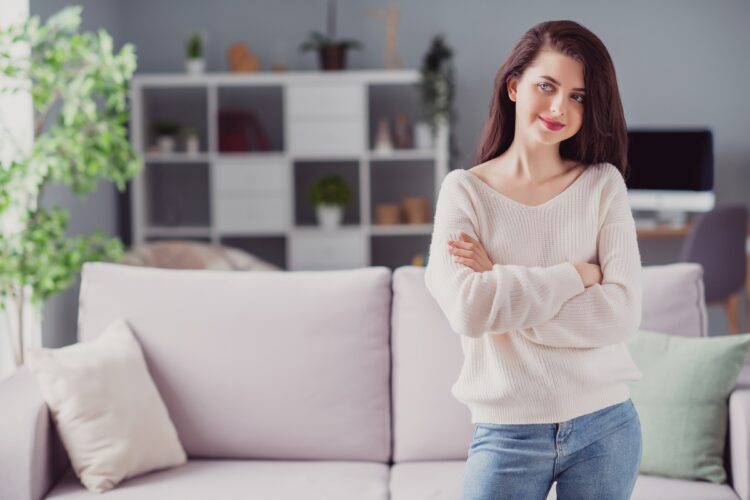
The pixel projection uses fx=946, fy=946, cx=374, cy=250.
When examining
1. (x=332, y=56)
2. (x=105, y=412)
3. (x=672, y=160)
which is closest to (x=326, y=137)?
(x=332, y=56)

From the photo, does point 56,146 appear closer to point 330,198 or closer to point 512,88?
point 512,88

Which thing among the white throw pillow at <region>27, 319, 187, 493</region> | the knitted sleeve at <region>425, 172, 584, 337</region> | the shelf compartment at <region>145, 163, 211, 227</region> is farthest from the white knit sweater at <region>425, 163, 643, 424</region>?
the shelf compartment at <region>145, 163, 211, 227</region>

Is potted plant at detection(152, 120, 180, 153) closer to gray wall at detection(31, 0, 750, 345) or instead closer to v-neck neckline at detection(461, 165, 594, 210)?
gray wall at detection(31, 0, 750, 345)

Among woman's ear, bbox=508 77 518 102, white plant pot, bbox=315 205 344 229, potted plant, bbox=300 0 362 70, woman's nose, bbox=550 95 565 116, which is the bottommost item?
white plant pot, bbox=315 205 344 229

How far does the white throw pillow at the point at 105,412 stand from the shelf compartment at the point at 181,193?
3500 mm

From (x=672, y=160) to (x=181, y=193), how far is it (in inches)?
114

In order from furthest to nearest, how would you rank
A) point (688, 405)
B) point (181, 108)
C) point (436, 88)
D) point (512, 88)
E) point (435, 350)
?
1. point (181, 108)
2. point (436, 88)
3. point (435, 350)
4. point (688, 405)
5. point (512, 88)

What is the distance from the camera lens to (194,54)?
17.6 feet

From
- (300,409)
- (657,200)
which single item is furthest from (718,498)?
(657,200)

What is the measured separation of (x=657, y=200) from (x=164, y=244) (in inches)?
110

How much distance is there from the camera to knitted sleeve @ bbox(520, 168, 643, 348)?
1.54m

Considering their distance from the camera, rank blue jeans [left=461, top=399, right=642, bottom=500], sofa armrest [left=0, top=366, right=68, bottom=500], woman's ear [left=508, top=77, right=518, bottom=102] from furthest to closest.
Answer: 1. sofa armrest [left=0, top=366, right=68, bottom=500]
2. woman's ear [left=508, top=77, right=518, bottom=102]
3. blue jeans [left=461, top=399, right=642, bottom=500]

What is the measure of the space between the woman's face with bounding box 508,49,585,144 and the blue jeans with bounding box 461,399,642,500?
465 mm

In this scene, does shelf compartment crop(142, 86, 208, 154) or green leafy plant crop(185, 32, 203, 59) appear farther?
shelf compartment crop(142, 86, 208, 154)
